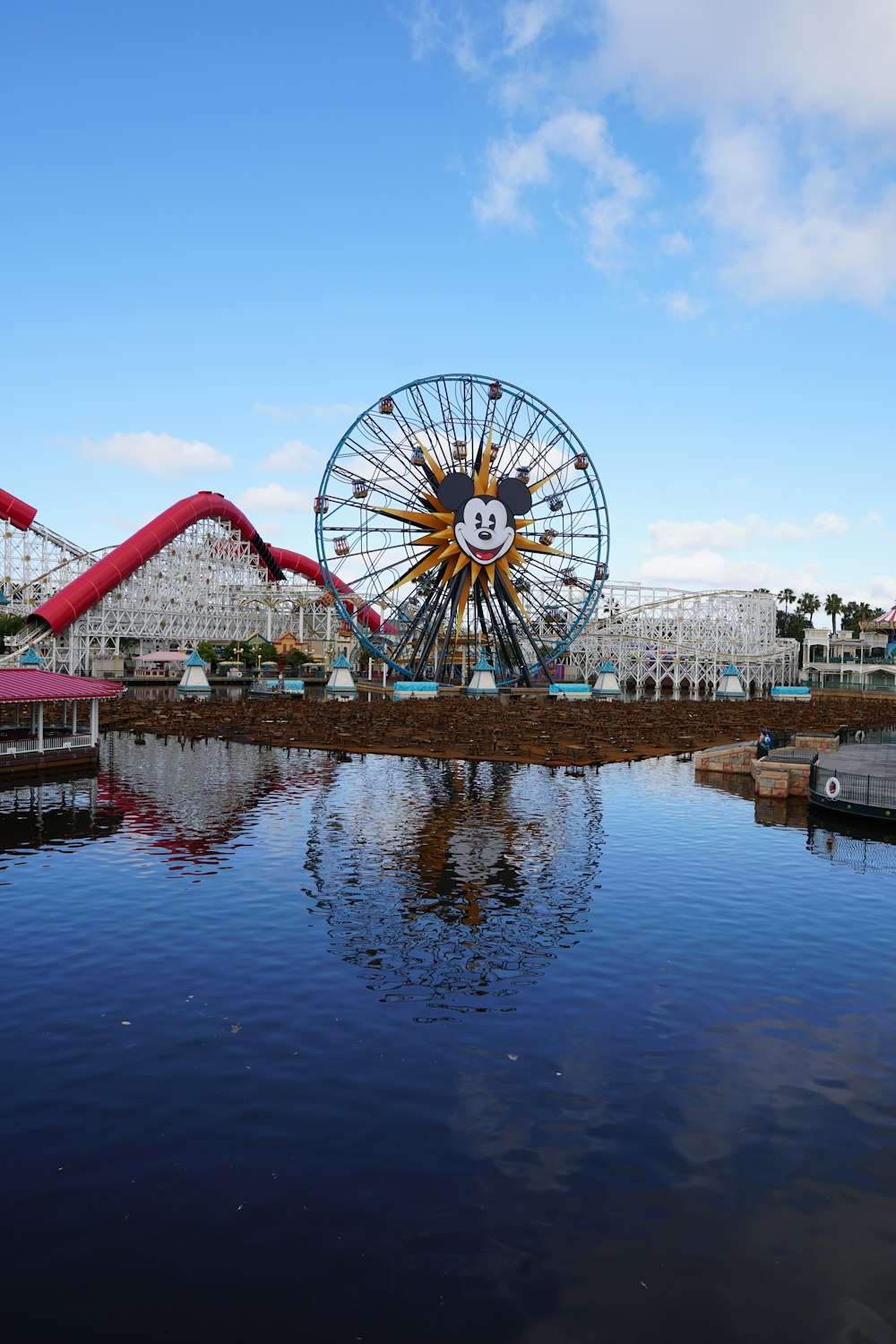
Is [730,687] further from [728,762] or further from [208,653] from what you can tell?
[208,653]

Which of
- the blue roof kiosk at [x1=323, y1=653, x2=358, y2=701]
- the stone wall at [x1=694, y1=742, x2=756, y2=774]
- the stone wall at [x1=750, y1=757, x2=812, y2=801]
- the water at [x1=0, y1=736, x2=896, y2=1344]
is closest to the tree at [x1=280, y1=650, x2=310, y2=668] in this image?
the blue roof kiosk at [x1=323, y1=653, x2=358, y2=701]

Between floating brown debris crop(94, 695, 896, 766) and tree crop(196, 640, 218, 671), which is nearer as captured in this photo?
floating brown debris crop(94, 695, 896, 766)

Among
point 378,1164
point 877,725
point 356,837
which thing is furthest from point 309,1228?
point 877,725

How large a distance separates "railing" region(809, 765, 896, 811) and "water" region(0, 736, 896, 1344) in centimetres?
626

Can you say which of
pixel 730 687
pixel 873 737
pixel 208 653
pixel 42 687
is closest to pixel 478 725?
pixel 873 737

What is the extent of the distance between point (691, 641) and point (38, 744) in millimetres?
84848

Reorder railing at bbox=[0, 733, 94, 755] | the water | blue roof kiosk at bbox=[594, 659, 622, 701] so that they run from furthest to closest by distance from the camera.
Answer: blue roof kiosk at bbox=[594, 659, 622, 701]
railing at bbox=[0, 733, 94, 755]
the water

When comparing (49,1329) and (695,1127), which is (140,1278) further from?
(695,1127)

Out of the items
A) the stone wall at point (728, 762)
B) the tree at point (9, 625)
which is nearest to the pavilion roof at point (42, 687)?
the stone wall at point (728, 762)

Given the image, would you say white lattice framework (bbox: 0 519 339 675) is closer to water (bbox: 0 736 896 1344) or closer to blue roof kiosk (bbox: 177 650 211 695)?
blue roof kiosk (bbox: 177 650 211 695)

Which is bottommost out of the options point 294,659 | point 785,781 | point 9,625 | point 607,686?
point 785,781

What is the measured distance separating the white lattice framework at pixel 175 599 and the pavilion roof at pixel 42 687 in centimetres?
5025

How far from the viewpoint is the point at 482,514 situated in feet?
256

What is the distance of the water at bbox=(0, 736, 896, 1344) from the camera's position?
7.96 metres
